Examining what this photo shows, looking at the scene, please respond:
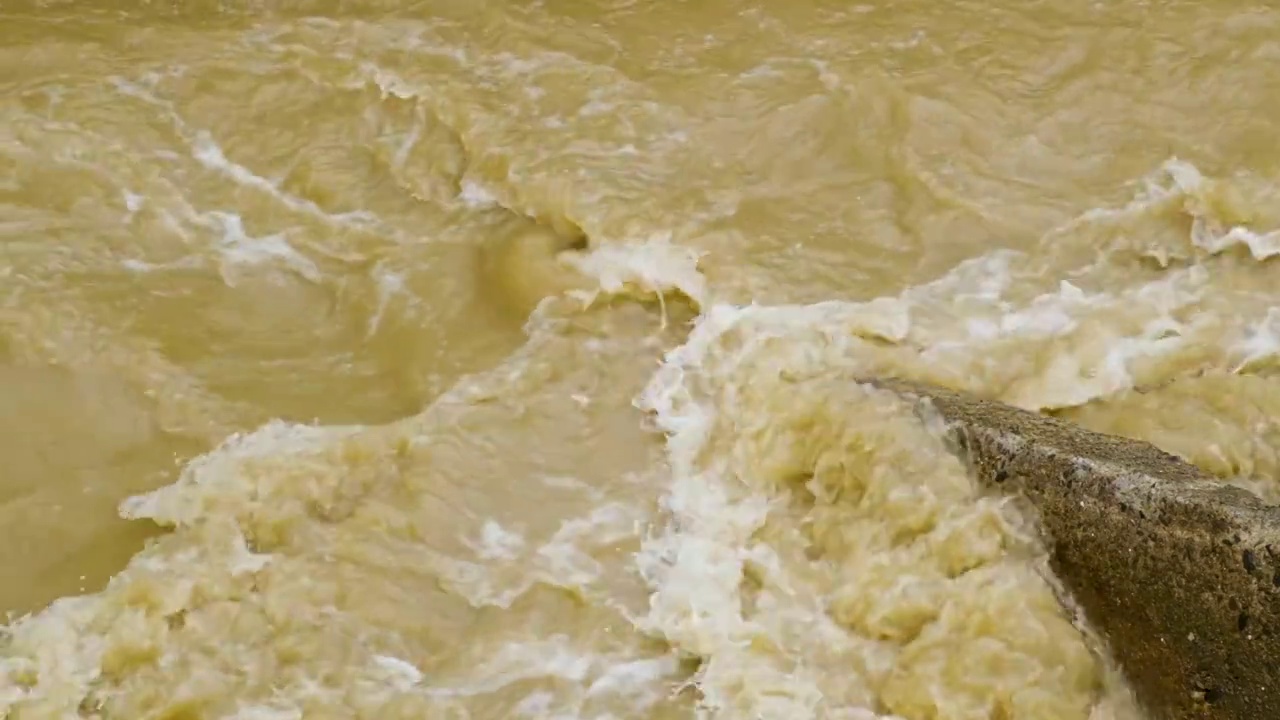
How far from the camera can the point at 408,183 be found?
6.21 meters

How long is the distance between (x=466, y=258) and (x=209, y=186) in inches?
58.8

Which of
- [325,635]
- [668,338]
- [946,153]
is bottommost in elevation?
[325,635]

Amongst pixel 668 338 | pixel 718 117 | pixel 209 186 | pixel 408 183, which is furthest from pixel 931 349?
pixel 209 186

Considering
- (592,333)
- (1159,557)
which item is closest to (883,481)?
(1159,557)

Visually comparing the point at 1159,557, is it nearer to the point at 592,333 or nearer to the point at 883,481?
the point at 883,481

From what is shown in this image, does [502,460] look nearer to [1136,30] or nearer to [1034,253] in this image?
[1034,253]

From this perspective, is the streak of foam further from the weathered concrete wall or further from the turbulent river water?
the weathered concrete wall

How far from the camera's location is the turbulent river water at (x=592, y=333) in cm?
445

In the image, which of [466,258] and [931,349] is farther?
[466,258]

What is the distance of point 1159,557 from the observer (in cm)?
393

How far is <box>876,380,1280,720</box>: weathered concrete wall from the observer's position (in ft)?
12.1

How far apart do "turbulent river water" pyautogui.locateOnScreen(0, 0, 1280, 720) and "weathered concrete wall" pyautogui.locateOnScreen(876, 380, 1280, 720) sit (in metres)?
0.14

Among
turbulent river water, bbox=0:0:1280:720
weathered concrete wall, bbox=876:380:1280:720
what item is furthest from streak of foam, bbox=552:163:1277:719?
weathered concrete wall, bbox=876:380:1280:720

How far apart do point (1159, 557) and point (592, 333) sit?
8.67 ft
